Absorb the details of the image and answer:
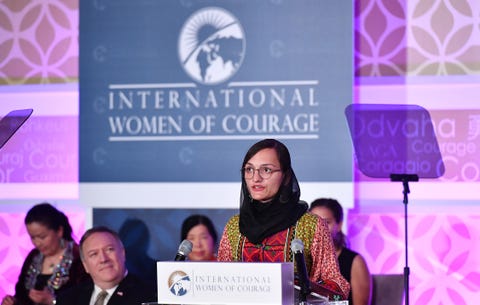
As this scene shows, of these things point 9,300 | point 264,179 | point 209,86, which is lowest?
point 9,300

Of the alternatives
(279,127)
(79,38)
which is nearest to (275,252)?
(279,127)

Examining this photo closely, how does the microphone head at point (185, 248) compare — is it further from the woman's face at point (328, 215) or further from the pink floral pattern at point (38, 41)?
the pink floral pattern at point (38, 41)

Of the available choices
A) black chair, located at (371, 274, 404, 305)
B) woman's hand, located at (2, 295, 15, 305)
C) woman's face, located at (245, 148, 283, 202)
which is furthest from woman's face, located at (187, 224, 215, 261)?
woman's face, located at (245, 148, 283, 202)

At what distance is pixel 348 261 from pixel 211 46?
1670 mm

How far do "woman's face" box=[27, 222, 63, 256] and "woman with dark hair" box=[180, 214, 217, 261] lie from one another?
32.3 inches

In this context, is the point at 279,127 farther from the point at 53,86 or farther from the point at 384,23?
the point at 53,86

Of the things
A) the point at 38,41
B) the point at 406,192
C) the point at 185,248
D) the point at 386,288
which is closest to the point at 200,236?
the point at 386,288

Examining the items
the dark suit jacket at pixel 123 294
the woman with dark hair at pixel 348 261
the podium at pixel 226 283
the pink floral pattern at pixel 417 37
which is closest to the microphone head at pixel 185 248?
the podium at pixel 226 283

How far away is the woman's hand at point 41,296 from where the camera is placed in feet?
17.7

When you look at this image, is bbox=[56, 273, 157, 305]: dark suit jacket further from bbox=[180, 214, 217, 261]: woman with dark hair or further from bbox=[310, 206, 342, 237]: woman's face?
bbox=[310, 206, 342, 237]: woman's face

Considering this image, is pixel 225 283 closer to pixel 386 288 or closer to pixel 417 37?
pixel 386 288

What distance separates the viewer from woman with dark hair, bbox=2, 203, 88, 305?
549 centimetres

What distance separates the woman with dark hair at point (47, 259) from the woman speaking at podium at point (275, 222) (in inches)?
89.6

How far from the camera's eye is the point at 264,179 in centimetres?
341
